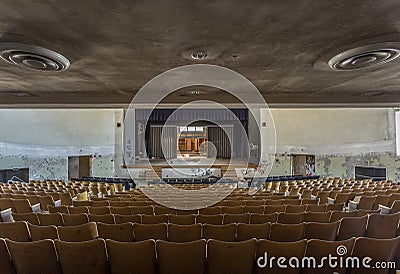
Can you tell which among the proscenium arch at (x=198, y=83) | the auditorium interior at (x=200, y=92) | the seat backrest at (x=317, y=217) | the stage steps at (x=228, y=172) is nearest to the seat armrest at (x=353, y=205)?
the auditorium interior at (x=200, y=92)

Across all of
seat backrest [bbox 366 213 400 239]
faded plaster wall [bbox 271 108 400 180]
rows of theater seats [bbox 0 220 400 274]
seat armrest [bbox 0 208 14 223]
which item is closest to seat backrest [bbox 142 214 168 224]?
rows of theater seats [bbox 0 220 400 274]

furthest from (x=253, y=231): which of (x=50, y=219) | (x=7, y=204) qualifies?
(x=7, y=204)

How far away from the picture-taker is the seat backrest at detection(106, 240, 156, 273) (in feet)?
7.98

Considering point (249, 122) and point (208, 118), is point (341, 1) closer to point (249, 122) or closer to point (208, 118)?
point (208, 118)

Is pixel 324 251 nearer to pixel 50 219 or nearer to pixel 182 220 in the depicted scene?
pixel 182 220

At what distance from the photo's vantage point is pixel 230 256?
2.43 m

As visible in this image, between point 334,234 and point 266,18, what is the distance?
2.54m

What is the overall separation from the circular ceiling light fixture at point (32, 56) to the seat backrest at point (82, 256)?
2878 mm

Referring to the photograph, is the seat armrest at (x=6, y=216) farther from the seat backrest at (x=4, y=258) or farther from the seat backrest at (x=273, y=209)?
the seat backrest at (x=273, y=209)

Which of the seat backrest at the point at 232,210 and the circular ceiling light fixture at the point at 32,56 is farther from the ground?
the circular ceiling light fixture at the point at 32,56

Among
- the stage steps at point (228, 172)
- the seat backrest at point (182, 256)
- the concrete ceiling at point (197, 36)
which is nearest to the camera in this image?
the seat backrest at point (182, 256)

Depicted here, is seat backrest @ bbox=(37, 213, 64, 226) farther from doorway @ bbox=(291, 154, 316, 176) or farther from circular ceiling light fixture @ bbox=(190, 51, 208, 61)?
Result: doorway @ bbox=(291, 154, 316, 176)

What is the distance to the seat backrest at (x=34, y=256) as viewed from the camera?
2453mm

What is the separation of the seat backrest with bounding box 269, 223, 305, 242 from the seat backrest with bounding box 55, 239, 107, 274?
68.9 inches
